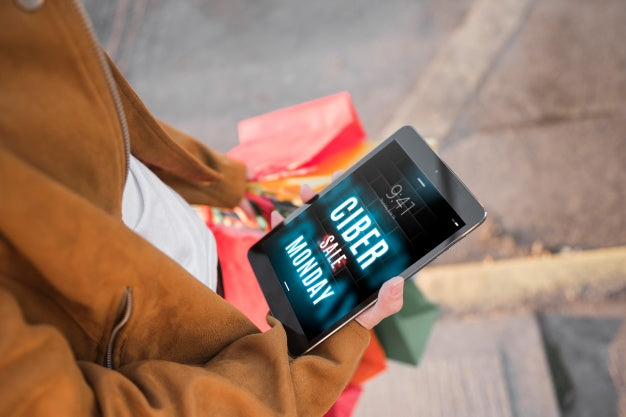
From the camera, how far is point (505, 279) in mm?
2404

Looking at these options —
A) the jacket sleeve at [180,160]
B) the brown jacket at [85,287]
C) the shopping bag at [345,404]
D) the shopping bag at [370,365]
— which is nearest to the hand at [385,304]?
the brown jacket at [85,287]

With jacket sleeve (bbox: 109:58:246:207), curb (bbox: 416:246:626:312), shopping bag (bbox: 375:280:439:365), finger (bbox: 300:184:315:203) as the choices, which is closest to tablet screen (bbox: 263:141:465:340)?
finger (bbox: 300:184:315:203)

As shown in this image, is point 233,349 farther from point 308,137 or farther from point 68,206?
point 308,137

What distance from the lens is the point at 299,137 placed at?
1.84 meters

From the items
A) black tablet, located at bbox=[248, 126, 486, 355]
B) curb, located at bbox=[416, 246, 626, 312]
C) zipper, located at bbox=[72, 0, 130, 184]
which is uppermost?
zipper, located at bbox=[72, 0, 130, 184]

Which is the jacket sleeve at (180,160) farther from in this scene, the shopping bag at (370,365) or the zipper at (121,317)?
the shopping bag at (370,365)

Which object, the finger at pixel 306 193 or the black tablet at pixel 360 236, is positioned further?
the finger at pixel 306 193

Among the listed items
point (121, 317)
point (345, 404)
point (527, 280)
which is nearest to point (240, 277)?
point (345, 404)

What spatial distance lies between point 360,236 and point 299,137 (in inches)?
25.7

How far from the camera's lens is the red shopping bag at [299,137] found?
176 centimetres

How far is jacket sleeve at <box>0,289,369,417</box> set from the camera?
73cm

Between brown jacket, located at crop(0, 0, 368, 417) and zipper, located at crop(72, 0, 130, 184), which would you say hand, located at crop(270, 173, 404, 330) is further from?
zipper, located at crop(72, 0, 130, 184)

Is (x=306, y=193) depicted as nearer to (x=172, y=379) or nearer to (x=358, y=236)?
(x=358, y=236)

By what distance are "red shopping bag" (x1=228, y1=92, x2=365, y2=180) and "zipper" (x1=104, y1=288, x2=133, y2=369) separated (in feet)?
2.97
